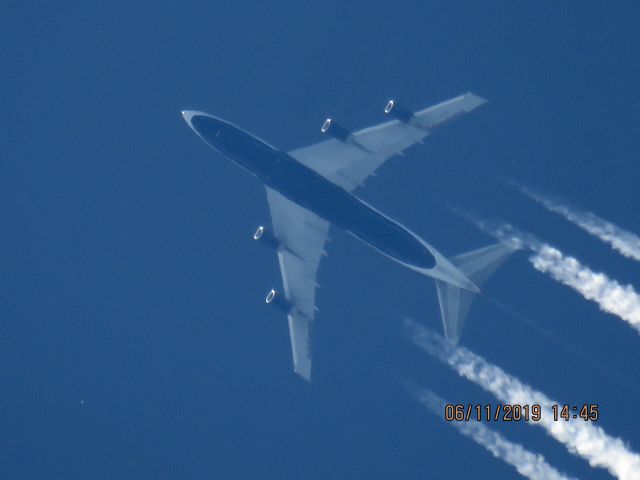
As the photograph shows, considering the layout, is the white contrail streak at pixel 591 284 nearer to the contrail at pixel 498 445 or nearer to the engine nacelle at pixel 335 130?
the contrail at pixel 498 445

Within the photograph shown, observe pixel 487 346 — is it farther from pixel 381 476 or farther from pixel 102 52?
pixel 102 52

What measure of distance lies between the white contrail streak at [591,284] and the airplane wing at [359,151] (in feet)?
25.4

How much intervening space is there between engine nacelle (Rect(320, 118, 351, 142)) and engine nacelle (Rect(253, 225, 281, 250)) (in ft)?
16.0

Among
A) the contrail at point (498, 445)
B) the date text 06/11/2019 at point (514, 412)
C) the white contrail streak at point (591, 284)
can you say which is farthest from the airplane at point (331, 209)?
the date text 06/11/2019 at point (514, 412)

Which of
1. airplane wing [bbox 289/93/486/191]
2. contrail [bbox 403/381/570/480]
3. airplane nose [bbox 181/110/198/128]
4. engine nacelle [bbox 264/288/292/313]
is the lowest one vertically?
contrail [bbox 403/381/570/480]

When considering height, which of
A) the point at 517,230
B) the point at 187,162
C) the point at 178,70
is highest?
the point at 178,70

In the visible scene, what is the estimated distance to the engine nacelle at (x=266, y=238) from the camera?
27203mm

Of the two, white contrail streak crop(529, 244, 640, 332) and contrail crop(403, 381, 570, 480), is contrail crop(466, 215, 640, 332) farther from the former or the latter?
contrail crop(403, 381, 570, 480)

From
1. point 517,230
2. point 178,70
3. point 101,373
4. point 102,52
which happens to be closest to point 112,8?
point 102,52

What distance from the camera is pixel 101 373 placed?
31.4 metres

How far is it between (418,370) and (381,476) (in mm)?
5062

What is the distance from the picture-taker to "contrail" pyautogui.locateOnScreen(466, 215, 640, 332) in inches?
1096

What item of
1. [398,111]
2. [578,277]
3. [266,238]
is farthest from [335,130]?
[578,277]

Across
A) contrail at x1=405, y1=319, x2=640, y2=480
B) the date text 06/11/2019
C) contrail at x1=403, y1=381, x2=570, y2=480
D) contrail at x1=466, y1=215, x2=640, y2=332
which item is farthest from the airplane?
the date text 06/11/2019
